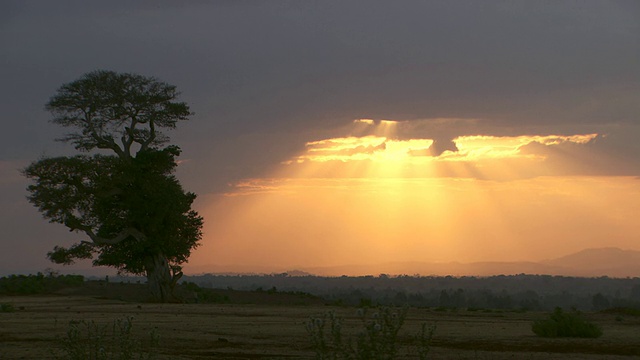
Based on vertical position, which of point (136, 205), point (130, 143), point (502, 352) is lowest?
point (502, 352)

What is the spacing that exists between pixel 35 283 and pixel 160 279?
9155mm

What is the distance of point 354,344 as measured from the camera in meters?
19.7

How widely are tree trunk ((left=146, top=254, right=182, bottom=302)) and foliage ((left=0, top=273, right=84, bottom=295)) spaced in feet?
24.3

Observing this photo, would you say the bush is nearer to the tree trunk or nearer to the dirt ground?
the dirt ground

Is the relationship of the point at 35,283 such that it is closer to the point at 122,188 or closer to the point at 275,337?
the point at 122,188

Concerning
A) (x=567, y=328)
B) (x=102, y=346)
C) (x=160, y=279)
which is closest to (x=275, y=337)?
(x=102, y=346)

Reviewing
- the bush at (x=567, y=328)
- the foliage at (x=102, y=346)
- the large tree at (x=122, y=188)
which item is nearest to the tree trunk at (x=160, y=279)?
the large tree at (x=122, y=188)

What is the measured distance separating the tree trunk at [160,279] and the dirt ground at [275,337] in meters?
15.9

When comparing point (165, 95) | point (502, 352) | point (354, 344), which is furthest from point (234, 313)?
point (165, 95)

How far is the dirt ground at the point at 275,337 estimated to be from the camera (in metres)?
18.1

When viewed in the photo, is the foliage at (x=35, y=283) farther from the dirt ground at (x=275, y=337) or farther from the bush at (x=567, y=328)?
the bush at (x=567, y=328)

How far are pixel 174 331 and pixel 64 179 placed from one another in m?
25.7

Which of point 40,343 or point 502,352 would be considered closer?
point 502,352

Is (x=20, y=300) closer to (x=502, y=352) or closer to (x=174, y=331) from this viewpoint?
(x=174, y=331)
